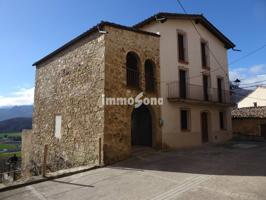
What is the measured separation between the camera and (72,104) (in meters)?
12.5

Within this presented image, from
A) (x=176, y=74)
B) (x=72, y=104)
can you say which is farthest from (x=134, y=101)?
(x=176, y=74)

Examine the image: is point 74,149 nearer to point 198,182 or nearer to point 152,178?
point 152,178

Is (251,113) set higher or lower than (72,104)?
lower

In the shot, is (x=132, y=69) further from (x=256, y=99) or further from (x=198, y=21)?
(x=256, y=99)

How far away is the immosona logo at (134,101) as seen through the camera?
10.3 m

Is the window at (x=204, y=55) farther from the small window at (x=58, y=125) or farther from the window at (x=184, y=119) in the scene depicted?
the small window at (x=58, y=125)

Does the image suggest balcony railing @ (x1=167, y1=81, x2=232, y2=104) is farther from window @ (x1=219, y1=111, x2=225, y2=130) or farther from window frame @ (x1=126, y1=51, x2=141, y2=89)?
window frame @ (x1=126, y1=51, x2=141, y2=89)

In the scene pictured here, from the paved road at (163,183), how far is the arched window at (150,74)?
186 inches

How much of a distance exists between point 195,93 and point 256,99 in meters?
15.9

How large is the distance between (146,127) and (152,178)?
255 inches

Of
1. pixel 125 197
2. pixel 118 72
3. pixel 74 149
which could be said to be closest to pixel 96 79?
pixel 118 72

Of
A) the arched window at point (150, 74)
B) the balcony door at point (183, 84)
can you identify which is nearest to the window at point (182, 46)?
the balcony door at point (183, 84)

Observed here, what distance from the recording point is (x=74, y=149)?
1184 centimetres

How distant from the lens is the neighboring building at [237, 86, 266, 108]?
26.1 metres
